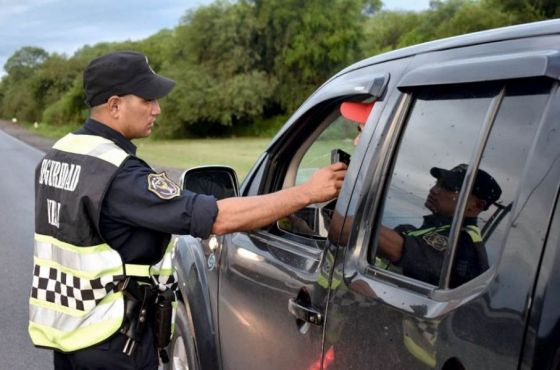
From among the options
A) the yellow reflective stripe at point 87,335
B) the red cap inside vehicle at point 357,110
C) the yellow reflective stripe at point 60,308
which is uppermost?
the red cap inside vehicle at point 357,110

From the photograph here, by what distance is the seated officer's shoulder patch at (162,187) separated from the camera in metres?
2.47

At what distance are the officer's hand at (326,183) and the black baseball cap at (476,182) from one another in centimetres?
53

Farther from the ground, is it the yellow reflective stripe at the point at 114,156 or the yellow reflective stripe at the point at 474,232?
the yellow reflective stripe at the point at 474,232

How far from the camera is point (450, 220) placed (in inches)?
71.1

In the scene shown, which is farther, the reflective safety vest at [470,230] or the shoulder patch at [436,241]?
the shoulder patch at [436,241]

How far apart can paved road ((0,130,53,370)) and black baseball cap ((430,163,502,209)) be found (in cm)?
399

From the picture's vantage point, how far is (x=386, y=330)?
180 cm

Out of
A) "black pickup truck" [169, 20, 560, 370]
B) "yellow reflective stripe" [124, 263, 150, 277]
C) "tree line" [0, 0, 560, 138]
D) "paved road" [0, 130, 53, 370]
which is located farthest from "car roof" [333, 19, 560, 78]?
"tree line" [0, 0, 560, 138]

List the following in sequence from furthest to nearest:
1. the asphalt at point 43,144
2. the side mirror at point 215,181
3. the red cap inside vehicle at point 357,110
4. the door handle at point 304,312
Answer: the asphalt at point 43,144
the side mirror at point 215,181
the red cap inside vehicle at point 357,110
the door handle at point 304,312

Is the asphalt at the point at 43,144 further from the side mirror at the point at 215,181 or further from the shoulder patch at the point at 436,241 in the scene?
the shoulder patch at the point at 436,241

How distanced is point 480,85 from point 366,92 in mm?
511

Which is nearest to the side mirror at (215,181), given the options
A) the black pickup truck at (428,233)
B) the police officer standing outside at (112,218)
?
the black pickup truck at (428,233)

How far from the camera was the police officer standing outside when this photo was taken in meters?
2.47

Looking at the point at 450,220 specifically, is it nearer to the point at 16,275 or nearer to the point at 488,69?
the point at 488,69
